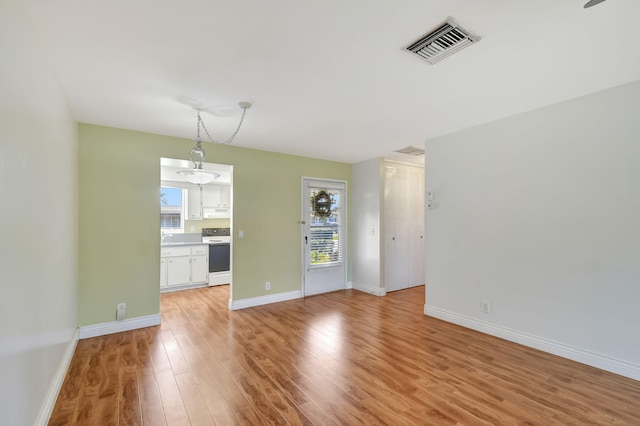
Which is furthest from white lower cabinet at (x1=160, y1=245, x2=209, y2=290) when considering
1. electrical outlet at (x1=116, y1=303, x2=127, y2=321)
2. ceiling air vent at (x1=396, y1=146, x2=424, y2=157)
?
ceiling air vent at (x1=396, y1=146, x2=424, y2=157)

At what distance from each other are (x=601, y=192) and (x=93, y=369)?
16.2 ft

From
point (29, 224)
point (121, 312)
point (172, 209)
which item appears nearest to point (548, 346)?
point (29, 224)

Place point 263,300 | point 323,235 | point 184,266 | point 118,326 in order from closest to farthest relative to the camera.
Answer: point 118,326, point 263,300, point 323,235, point 184,266

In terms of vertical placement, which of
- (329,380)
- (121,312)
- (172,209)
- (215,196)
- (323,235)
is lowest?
(329,380)

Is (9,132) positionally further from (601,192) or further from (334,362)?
(601,192)

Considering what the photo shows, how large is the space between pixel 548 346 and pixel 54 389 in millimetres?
4393

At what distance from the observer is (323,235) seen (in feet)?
17.6

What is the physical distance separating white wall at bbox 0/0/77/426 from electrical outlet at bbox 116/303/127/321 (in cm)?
94

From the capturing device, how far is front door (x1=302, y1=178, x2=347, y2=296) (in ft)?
16.9

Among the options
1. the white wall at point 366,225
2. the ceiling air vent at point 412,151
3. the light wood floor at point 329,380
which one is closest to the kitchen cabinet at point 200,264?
the light wood floor at point 329,380

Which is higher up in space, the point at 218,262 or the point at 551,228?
the point at 551,228

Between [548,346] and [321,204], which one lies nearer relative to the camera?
[548,346]

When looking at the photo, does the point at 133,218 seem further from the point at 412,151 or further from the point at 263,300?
the point at 412,151

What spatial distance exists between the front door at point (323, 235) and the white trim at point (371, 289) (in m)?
0.28
